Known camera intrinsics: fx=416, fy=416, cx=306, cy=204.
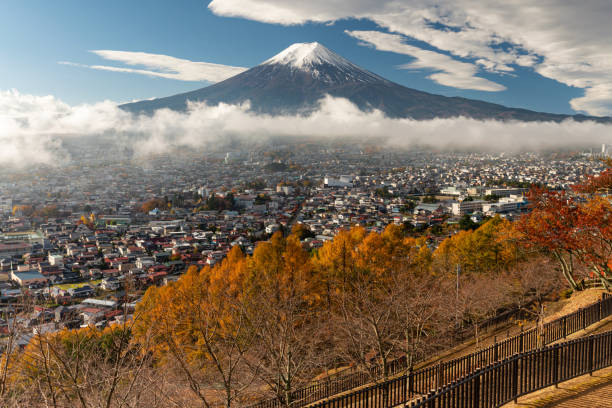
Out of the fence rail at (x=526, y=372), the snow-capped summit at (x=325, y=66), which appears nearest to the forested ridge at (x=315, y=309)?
the fence rail at (x=526, y=372)

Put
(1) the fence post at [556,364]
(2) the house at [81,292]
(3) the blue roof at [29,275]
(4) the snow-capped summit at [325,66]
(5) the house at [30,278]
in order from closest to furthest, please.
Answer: (1) the fence post at [556,364], (2) the house at [81,292], (5) the house at [30,278], (3) the blue roof at [29,275], (4) the snow-capped summit at [325,66]

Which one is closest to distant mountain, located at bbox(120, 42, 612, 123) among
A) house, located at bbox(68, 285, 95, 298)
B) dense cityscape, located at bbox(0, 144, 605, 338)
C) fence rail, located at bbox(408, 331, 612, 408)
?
dense cityscape, located at bbox(0, 144, 605, 338)

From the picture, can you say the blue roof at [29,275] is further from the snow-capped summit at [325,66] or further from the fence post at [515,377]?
the snow-capped summit at [325,66]

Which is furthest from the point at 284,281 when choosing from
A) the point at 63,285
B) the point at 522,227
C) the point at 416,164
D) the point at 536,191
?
the point at 416,164

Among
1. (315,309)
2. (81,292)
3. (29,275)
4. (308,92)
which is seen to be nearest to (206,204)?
(29,275)

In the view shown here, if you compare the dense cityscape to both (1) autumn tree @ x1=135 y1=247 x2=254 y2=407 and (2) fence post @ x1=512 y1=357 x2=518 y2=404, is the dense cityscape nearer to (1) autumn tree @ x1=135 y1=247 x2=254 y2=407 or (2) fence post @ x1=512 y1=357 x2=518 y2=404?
(1) autumn tree @ x1=135 y1=247 x2=254 y2=407

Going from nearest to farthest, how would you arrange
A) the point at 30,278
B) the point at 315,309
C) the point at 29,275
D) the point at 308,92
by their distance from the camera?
the point at 315,309 → the point at 30,278 → the point at 29,275 → the point at 308,92

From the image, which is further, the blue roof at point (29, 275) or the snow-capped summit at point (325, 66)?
the snow-capped summit at point (325, 66)

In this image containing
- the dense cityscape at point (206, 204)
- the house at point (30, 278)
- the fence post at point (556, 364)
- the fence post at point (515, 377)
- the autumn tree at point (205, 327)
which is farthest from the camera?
the dense cityscape at point (206, 204)

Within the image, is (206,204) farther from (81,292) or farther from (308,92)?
(308,92)
